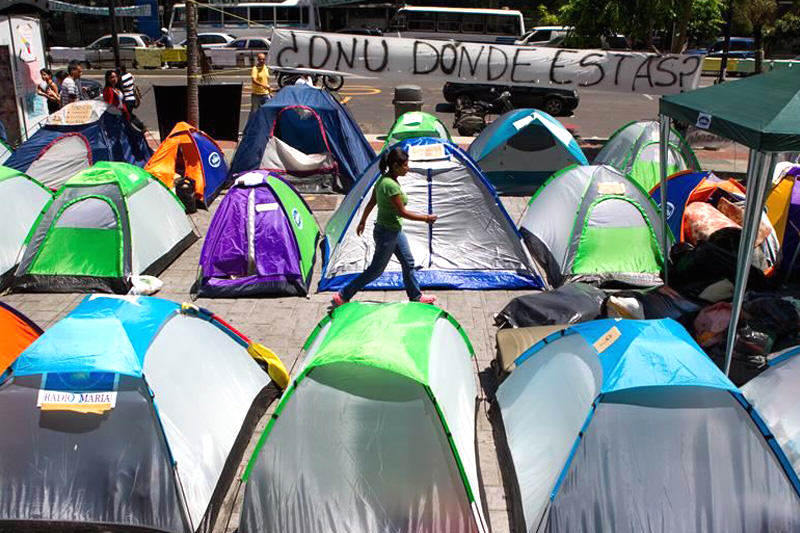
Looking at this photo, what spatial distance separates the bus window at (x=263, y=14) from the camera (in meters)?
32.5

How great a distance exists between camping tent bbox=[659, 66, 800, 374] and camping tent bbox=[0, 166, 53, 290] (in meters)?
7.40

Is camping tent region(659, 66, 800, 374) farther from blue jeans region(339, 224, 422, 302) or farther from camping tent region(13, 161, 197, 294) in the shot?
camping tent region(13, 161, 197, 294)

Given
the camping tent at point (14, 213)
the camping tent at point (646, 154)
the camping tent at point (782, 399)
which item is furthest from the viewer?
the camping tent at point (646, 154)

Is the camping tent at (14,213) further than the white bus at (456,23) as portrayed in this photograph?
No

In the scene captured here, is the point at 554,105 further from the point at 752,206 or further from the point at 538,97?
the point at 752,206

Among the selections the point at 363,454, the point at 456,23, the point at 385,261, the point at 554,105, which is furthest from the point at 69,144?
the point at 456,23

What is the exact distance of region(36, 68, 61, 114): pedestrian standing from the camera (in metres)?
13.6

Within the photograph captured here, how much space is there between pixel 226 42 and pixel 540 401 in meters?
29.2

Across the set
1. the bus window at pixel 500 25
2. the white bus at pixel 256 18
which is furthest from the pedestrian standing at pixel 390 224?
the white bus at pixel 256 18

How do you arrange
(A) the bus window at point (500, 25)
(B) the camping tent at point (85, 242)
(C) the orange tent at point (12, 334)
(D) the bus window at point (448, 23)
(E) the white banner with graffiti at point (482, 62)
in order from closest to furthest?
(C) the orange tent at point (12, 334)
(B) the camping tent at point (85, 242)
(E) the white banner with graffiti at point (482, 62)
(D) the bus window at point (448, 23)
(A) the bus window at point (500, 25)

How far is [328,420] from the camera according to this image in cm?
430

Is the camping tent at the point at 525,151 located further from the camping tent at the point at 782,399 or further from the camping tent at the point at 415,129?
the camping tent at the point at 782,399

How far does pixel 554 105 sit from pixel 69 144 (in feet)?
42.3

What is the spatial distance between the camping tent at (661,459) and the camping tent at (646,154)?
655 cm
